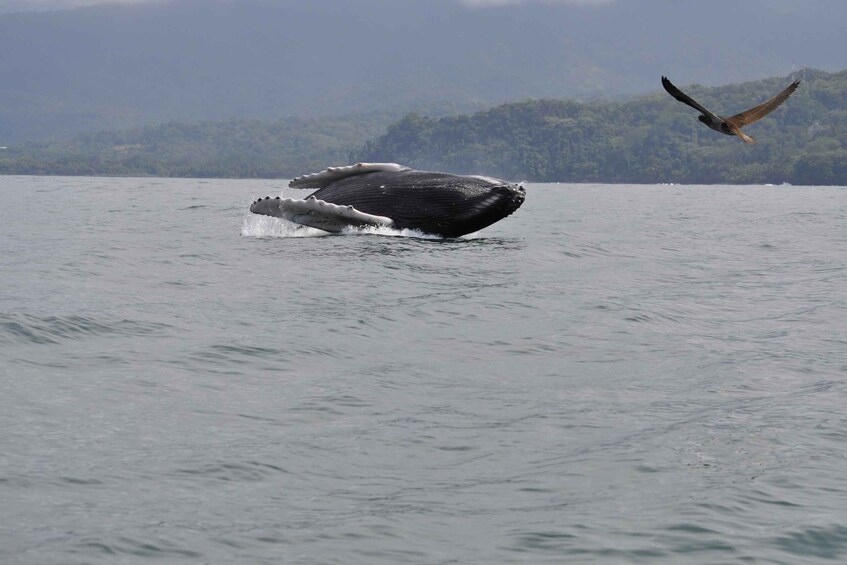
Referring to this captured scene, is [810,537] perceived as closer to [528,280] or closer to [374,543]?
[374,543]

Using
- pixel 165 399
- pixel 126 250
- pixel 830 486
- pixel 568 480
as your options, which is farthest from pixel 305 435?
pixel 126 250

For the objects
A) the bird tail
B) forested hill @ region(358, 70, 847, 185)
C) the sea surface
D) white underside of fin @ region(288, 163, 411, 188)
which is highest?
forested hill @ region(358, 70, 847, 185)

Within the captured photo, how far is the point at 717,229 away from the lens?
32625mm

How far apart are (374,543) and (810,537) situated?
87.0 inches

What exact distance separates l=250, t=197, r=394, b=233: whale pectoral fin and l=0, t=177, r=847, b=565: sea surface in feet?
9.76

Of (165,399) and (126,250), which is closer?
(165,399)

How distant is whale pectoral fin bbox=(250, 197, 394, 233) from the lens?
66.4 feet

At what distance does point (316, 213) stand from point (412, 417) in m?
12.5

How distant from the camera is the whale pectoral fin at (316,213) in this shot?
2023 cm

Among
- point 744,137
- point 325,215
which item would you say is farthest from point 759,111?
point 325,215

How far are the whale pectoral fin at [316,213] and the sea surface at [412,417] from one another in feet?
9.76

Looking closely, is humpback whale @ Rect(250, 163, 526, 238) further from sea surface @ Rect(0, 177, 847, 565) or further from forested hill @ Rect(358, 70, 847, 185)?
forested hill @ Rect(358, 70, 847, 185)

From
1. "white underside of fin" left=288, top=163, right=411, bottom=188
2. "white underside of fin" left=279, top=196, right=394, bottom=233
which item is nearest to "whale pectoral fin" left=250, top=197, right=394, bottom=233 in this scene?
"white underside of fin" left=279, top=196, right=394, bottom=233

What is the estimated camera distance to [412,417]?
329 inches
